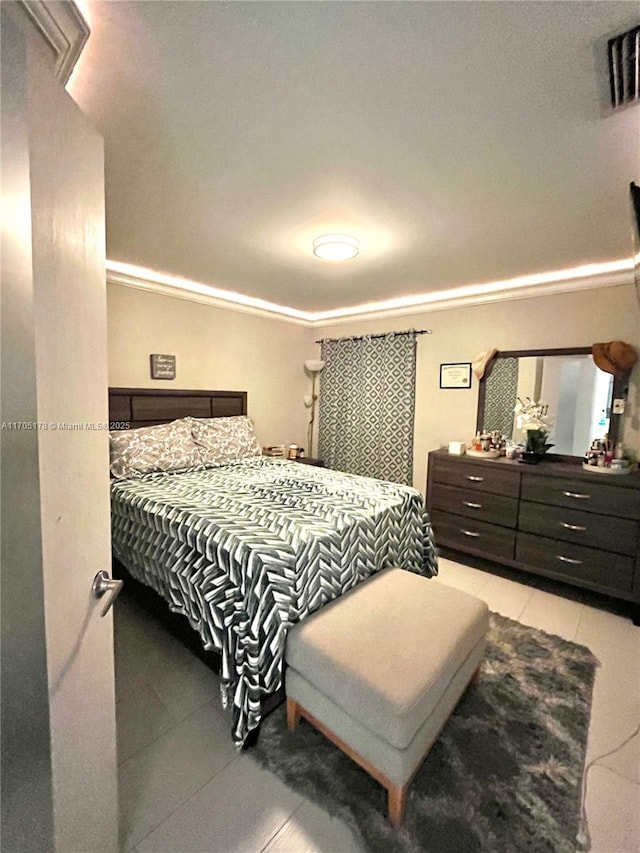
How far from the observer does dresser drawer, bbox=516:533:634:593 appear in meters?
2.28

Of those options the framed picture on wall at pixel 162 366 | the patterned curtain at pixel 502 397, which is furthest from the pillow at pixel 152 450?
the patterned curtain at pixel 502 397

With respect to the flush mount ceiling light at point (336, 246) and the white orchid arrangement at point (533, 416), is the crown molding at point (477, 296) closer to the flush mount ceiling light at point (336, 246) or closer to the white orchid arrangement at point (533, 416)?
the white orchid arrangement at point (533, 416)

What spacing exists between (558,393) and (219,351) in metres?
3.18

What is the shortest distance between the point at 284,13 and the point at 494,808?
247cm

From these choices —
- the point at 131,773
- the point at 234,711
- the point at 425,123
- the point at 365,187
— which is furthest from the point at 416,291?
the point at 131,773

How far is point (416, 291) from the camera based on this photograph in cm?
334

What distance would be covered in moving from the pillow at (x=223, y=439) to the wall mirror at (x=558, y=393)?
7.35ft

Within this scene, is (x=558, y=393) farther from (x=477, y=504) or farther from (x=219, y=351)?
(x=219, y=351)

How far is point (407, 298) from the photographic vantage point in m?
3.56

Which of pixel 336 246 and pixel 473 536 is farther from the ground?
pixel 336 246

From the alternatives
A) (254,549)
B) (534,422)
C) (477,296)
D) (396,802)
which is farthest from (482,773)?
(477,296)

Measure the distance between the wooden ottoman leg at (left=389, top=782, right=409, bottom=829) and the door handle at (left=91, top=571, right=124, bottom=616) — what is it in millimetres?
1070

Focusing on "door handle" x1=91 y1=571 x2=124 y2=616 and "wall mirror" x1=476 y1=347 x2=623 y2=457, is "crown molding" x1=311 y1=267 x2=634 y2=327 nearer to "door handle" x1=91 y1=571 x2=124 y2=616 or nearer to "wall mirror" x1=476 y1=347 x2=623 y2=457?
"wall mirror" x1=476 y1=347 x2=623 y2=457

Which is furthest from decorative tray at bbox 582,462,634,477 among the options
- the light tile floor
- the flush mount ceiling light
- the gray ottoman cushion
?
the flush mount ceiling light
